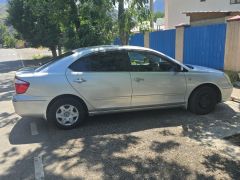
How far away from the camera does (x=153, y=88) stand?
5.93 m

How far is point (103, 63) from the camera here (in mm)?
5730

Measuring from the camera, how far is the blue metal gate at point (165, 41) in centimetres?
1338

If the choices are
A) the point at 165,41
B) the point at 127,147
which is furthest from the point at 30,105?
the point at 165,41

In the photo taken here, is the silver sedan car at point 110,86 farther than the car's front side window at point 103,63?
No

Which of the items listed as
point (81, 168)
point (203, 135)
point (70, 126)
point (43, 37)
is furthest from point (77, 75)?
point (43, 37)

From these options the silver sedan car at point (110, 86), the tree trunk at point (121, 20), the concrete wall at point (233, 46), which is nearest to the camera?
the silver sedan car at point (110, 86)

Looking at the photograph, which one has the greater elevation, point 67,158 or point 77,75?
point 77,75

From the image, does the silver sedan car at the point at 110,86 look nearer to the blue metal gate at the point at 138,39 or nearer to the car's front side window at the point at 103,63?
the car's front side window at the point at 103,63

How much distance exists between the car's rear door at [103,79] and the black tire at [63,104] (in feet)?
0.67

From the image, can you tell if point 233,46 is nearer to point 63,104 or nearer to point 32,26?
point 63,104

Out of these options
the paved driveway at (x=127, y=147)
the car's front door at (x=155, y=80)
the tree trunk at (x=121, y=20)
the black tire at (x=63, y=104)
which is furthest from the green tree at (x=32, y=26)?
the black tire at (x=63, y=104)

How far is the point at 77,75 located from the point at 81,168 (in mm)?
2024

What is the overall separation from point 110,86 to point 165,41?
8932 millimetres

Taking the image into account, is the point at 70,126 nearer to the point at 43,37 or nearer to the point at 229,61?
the point at 229,61
